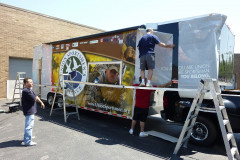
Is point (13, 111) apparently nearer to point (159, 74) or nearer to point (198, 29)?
point (159, 74)

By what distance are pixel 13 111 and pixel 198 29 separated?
27.2ft

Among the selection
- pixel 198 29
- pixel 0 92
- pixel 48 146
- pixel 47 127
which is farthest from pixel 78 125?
pixel 0 92

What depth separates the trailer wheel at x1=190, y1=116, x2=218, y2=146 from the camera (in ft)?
15.6

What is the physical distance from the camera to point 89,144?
4.88 meters

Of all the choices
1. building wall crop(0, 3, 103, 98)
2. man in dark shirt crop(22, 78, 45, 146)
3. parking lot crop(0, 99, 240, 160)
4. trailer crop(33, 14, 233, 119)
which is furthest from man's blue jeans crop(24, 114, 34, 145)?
building wall crop(0, 3, 103, 98)

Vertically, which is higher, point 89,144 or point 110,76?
point 110,76

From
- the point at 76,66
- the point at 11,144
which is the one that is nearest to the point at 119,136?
the point at 11,144

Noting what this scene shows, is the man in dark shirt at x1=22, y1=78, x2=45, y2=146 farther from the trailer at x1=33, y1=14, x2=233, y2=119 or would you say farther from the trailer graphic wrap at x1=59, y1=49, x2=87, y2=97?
the trailer graphic wrap at x1=59, y1=49, x2=87, y2=97

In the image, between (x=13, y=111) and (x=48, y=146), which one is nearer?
(x=48, y=146)

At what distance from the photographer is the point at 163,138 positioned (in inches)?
211

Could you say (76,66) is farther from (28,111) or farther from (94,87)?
(28,111)

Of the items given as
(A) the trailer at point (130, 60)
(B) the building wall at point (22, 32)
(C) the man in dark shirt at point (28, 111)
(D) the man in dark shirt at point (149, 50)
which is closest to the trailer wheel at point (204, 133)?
(A) the trailer at point (130, 60)

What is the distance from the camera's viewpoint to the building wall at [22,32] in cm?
1295

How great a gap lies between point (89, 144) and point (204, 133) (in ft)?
→ 9.84
